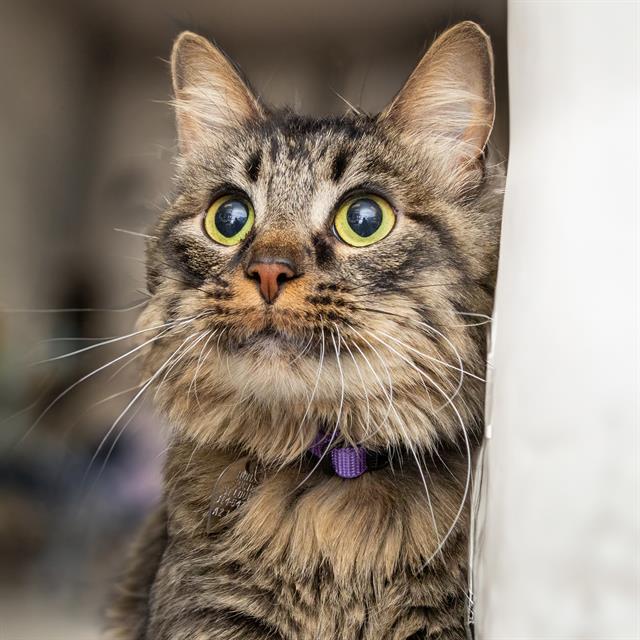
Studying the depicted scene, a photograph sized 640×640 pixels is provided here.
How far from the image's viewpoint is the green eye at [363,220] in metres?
0.75

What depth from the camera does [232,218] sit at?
2.69ft

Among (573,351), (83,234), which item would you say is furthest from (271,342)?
(83,234)

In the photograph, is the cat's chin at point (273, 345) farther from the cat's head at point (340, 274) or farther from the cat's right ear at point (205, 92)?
the cat's right ear at point (205, 92)

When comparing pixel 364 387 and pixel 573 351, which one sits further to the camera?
pixel 364 387

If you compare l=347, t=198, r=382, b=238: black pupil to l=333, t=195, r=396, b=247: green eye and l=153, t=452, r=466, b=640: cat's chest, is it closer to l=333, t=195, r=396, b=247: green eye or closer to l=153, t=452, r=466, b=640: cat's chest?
l=333, t=195, r=396, b=247: green eye

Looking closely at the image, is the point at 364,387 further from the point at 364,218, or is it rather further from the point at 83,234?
the point at 83,234

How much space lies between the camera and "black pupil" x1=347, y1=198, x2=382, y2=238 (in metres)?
0.76

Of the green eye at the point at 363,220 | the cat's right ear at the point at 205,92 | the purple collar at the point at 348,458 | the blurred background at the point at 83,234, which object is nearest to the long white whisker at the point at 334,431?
the purple collar at the point at 348,458

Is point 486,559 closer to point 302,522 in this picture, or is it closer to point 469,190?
point 302,522

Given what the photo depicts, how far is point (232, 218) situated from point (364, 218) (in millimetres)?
174

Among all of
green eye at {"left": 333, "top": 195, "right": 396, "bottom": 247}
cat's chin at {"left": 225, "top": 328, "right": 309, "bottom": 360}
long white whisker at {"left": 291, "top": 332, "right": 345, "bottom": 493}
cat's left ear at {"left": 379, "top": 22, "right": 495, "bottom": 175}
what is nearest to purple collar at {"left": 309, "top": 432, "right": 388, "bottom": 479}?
long white whisker at {"left": 291, "top": 332, "right": 345, "bottom": 493}

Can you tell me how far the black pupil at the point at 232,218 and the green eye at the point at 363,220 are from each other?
13 cm

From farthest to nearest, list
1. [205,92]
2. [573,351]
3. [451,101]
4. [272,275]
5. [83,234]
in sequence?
[83,234] → [205,92] → [451,101] → [272,275] → [573,351]

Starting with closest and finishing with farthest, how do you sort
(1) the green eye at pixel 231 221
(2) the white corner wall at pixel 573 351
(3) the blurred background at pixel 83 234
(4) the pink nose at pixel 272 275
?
1. (2) the white corner wall at pixel 573 351
2. (4) the pink nose at pixel 272 275
3. (1) the green eye at pixel 231 221
4. (3) the blurred background at pixel 83 234
